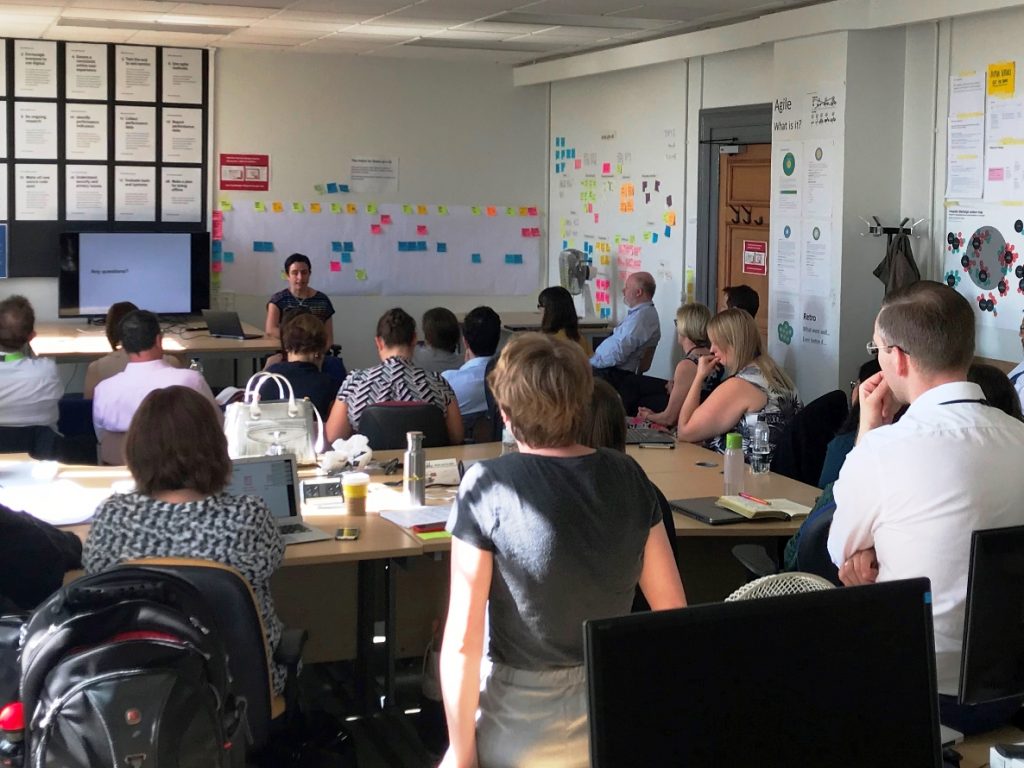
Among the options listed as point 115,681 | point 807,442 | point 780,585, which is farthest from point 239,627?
point 807,442

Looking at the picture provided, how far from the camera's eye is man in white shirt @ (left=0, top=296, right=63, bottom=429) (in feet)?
18.6

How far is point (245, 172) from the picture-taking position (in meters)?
9.82

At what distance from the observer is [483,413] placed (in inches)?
238

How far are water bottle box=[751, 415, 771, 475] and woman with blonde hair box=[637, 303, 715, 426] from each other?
1.28 meters

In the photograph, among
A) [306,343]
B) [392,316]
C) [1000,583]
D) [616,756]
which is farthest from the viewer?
[306,343]

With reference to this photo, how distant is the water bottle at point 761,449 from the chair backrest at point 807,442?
0.08 meters

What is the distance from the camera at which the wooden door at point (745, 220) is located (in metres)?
8.02

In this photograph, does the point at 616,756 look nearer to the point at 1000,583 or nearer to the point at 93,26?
the point at 1000,583

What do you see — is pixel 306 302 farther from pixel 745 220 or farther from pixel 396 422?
pixel 396 422

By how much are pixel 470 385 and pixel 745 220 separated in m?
2.96

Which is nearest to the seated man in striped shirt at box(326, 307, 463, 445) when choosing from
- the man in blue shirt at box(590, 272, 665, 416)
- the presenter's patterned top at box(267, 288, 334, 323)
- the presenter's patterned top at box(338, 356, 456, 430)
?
the presenter's patterned top at box(338, 356, 456, 430)

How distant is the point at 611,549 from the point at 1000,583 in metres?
0.67

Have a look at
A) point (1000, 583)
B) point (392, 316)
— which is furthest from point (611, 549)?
point (392, 316)

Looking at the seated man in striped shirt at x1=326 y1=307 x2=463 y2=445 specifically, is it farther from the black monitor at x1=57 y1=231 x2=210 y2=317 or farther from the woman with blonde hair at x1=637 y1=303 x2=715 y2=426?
the black monitor at x1=57 y1=231 x2=210 y2=317
